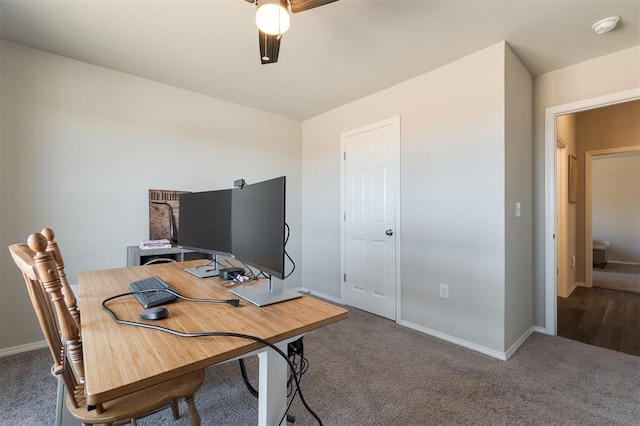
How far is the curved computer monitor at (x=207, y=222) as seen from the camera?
1.49 meters

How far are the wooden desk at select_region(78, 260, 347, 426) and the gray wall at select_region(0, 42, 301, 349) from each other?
5.34 ft

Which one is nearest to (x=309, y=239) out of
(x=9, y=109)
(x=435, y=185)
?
(x=435, y=185)

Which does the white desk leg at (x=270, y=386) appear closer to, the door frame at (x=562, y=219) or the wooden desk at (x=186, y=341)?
the wooden desk at (x=186, y=341)

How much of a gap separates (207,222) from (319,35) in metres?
1.59

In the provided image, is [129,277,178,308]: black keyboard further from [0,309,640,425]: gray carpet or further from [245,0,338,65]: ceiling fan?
[245,0,338,65]: ceiling fan

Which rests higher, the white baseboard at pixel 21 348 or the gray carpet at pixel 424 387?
the white baseboard at pixel 21 348

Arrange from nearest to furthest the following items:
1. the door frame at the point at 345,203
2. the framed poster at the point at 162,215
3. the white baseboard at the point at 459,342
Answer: the white baseboard at the point at 459,342, the framed poster at the point at 162,215, the door frame at the point at 345,203

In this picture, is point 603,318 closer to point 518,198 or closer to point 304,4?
point 518,198

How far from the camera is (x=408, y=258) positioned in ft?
9.20

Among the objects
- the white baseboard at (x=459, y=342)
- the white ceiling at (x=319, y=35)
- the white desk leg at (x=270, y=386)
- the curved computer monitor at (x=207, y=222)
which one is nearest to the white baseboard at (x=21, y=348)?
the curved computer monitor at (x=207, y=222)

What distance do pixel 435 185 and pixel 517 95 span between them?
974 mm

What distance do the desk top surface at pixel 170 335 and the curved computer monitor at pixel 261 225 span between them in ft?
0.55

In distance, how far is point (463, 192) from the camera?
2404 millimetres

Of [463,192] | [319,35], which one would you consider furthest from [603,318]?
[319,35]
